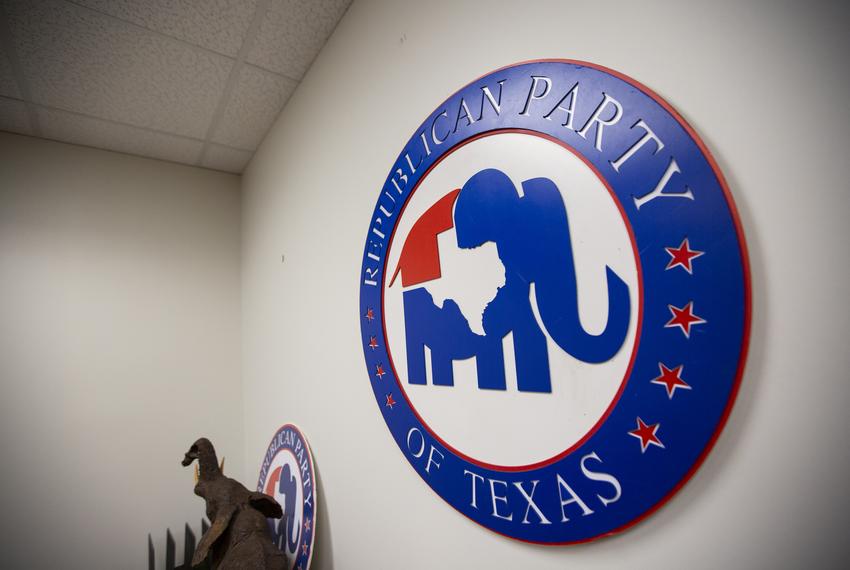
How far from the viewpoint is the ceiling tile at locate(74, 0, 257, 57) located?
1.13 m

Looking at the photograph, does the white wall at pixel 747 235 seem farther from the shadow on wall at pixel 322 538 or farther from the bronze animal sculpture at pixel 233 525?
the bronze animal sculpture at pixel 233 525

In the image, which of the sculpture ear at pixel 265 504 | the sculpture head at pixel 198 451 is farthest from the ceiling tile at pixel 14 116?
the sculpture ear at pixel 265 504

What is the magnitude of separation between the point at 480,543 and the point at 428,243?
61cm

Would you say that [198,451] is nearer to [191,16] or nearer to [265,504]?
[265,504]

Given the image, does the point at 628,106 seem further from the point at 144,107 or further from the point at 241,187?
the point at 241,187

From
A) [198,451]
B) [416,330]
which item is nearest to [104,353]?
[198,451]

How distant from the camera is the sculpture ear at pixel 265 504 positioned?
115 cm

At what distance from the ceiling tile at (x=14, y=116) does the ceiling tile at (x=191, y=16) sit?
2.78 ft

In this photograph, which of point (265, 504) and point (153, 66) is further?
point (153, 66)

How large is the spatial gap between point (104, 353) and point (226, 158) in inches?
48.6

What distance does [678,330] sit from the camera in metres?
0.44

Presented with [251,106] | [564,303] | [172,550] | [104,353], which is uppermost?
[251,106]

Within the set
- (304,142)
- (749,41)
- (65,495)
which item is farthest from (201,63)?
(65,495)

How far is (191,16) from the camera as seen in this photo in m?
1.18
